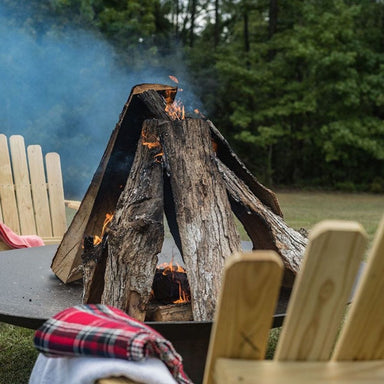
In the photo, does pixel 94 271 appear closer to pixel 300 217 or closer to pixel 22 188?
pixel 22 188

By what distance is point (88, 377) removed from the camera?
1189 mm

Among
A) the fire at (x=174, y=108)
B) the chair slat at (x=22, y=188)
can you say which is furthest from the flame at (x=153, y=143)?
the chair slat at (x=22, y=188)

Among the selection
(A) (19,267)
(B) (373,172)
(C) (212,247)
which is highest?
(C) (212,247)

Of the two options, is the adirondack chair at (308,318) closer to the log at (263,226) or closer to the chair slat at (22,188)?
the log at (263,226)

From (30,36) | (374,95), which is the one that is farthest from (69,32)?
(374,95)

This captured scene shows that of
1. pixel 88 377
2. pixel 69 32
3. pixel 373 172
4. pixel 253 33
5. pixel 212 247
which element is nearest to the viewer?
pixel 88 377

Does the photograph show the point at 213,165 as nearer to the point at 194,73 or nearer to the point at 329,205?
the point at 329,205

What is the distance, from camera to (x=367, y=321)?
0.94 metres

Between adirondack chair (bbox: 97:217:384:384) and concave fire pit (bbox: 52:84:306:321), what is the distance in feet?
4.29

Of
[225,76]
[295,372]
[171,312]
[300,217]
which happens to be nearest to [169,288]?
[171,312]

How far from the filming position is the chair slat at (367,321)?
887 millimetres

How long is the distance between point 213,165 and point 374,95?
11.3 metres

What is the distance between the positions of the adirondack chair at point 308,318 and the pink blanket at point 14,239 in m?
3.18

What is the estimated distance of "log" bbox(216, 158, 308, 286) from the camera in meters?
2.59
